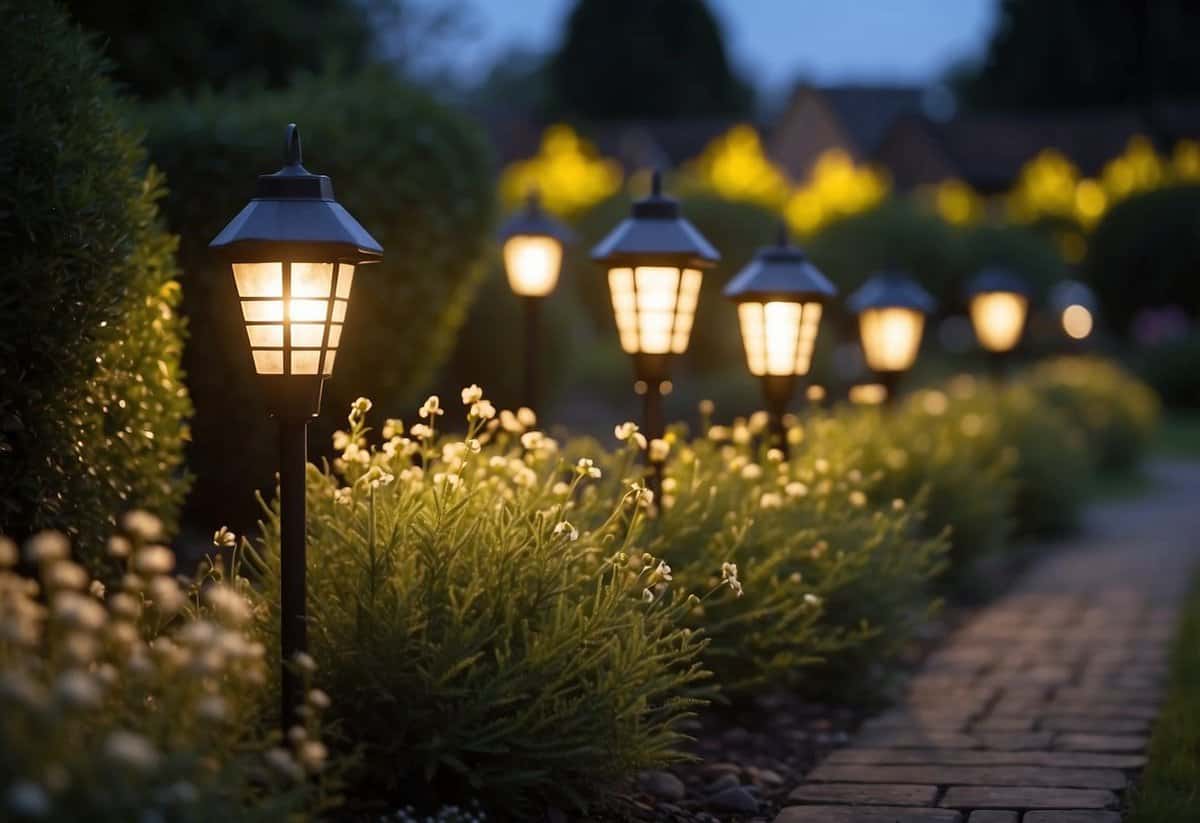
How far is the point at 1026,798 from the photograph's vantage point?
530 cm

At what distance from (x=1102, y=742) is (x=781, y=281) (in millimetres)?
2850

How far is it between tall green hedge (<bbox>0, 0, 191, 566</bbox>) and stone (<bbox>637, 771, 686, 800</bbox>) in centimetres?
226

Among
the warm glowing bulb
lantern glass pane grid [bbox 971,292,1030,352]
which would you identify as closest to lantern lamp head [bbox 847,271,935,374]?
lantern glass pane grid [bbox 971,292,1030,352]

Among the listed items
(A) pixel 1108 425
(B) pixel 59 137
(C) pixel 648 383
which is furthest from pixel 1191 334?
(B) pixel 59 137

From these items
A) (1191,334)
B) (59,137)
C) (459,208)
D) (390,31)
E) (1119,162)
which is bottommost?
(59,137)

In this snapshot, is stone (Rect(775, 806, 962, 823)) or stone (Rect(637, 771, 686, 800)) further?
stone (Rect(637, 771, 686, 800))

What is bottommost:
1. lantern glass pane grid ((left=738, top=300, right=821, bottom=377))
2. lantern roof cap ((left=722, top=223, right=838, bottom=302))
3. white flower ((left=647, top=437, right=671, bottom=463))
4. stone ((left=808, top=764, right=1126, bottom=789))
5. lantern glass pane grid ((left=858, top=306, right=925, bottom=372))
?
stone ((left=808, top=764, right=1126, bottom=789))

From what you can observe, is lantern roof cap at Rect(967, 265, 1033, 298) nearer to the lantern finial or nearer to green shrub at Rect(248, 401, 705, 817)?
green shrub at Rect(248, 401, 705, 817)

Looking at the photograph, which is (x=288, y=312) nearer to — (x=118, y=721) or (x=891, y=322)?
(x=118, y=721)

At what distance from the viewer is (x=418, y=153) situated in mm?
10156

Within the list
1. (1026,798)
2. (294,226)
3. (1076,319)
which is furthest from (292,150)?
(1076,319)

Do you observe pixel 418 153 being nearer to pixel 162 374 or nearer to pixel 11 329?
pixel 162 374

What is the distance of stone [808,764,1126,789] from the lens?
554 centimetres

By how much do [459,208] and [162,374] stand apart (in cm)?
435
